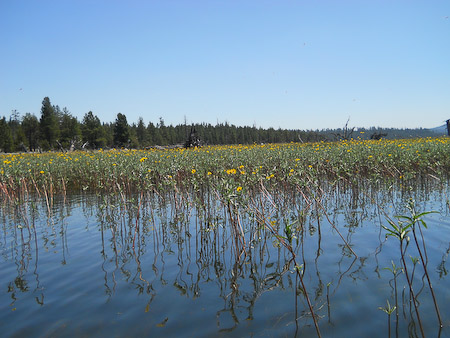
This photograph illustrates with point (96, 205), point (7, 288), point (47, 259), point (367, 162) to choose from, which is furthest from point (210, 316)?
point (367, 162)

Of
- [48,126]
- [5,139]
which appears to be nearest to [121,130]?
[48,126]

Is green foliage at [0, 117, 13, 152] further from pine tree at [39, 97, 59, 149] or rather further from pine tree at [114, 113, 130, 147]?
pine tree at [114, 113, 130, 147]

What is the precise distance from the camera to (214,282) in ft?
14.3

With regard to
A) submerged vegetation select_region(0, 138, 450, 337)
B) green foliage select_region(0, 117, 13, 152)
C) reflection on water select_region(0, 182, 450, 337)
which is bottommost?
reflection on water select_region(0, 182, 450, 337)

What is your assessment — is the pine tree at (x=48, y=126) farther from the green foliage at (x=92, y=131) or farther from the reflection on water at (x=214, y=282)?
the reflection on water at (x=214, y=282)

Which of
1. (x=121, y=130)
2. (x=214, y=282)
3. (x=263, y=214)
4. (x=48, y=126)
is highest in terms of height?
Answer: (x=48, y=126)

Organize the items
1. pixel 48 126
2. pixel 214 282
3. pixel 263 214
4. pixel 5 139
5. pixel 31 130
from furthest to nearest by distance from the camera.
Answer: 1. pixel 31 130
2. pixel 48 126
3. pixel 5 139
4. pixel 263 214
5. pixel 214 282

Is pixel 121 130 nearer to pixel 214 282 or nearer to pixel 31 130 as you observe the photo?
pixel 31 130

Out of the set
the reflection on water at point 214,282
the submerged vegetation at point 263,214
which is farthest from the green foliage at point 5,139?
the reflection on water at point 214,282

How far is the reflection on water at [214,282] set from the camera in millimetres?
3338

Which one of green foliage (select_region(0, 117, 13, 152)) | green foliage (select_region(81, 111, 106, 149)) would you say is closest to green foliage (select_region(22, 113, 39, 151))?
green foliage (select_region(0, 117, 13, 152))

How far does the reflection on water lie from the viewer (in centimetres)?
334

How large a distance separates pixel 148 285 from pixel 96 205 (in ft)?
20.1

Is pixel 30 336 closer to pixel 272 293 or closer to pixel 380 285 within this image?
pixel 272 293
